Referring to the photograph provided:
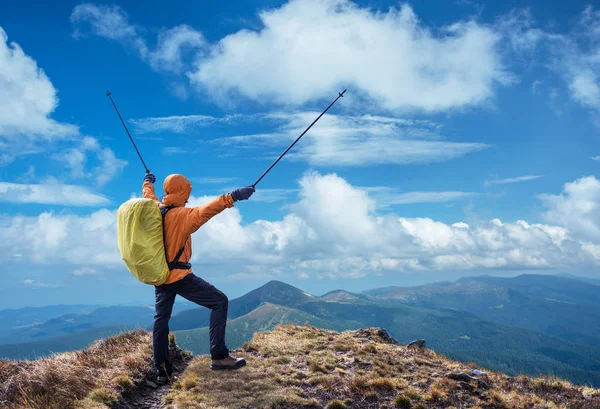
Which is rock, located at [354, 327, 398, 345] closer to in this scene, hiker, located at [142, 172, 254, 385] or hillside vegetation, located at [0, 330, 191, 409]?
hiker, located at [142, 172, 254, 385]

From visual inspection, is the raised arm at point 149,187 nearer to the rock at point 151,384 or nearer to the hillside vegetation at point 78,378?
the hillside vegetation at point 78,378

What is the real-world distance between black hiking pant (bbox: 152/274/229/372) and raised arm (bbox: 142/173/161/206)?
9.84 ft

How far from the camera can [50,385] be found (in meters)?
9.62

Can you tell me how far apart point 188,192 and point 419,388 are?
30.1 ft

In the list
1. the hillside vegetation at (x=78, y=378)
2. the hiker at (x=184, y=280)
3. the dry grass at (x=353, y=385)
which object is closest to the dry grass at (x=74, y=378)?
the hillside vegetation at (x=78, y=378)

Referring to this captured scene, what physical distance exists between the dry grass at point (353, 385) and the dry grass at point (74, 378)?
1565 millimetres

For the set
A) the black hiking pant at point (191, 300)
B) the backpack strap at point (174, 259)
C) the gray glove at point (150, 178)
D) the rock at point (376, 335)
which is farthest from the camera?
the rock at point (376, 335)

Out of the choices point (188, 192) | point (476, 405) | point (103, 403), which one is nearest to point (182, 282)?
point (188, 192)

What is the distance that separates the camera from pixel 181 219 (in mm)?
10656

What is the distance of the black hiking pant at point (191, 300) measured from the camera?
11.1 metres

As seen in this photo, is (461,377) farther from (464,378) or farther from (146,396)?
(146,396)

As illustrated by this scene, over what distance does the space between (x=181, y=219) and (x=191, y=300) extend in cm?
256

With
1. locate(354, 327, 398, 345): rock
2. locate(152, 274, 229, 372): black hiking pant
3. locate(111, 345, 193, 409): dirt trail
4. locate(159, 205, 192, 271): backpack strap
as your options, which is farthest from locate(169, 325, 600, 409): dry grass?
locate(354, 327, 398, 345): rock

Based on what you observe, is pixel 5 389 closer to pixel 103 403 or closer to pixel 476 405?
pixel 103 403
